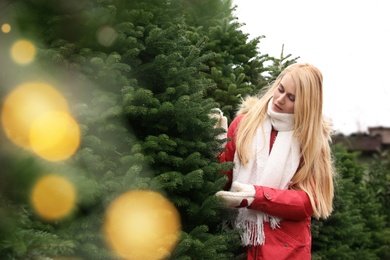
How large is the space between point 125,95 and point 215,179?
81 cm

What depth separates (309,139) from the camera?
3.18m

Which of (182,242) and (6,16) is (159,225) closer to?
(182,242)

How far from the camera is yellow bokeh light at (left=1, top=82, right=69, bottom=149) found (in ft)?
4.80

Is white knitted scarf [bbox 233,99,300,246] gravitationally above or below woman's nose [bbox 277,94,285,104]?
below

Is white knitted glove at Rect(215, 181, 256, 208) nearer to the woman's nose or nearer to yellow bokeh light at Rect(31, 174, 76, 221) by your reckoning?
the woman's nose

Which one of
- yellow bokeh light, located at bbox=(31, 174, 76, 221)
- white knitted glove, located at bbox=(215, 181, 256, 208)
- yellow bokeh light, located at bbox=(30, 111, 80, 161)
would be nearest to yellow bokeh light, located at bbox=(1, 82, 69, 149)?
yellow bokeh light, located at bbox=(30, 111, 80, 161)

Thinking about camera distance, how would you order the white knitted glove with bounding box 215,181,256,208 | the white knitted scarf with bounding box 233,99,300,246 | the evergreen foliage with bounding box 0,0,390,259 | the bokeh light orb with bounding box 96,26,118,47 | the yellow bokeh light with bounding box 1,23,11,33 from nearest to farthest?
the yellow bokeh light with bounding box 1,23,11,33 → the evergreen foliage with bounding box 0,0,390,259 → the bokeh light orb with bounding box 96,26,118,47 → the white knitted glove with bounding box 215,181,256,208 → the white knitted scarf with bounding box 233,99,300,246

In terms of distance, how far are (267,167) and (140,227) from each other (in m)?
1.15

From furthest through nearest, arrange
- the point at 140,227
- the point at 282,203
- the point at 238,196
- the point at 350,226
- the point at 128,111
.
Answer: the point at 350,226, the point at 282,203, the point at 238,196, the point at 128,111, the point at 140,227

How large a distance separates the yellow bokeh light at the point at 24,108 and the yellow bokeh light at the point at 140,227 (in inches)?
20.0

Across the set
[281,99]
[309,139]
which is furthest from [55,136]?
[309,139]

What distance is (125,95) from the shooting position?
233cm

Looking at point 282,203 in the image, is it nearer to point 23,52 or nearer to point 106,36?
point 106,36

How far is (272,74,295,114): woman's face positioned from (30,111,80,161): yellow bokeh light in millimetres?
1455
